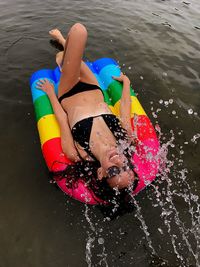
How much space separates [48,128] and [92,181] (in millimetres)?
1150

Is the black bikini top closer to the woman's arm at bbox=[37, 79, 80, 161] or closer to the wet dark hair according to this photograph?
the woman's arm at bbox=[37, 79, 80, 161]

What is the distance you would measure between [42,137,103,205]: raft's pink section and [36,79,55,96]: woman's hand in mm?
1049

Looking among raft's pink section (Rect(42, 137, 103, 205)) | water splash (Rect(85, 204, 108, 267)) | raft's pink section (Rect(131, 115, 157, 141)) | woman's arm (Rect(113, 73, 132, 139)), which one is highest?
woman's arm (Rect(113, 73, 132, 139))

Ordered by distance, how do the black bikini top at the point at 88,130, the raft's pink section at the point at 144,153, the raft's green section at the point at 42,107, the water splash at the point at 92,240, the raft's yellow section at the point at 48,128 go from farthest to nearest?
the raft's green section at the point at 42,107
the raft's yellow section at the point at 48,128
the black bikini top at the point at 88,130
the raft's pink section at the point at 144,153
the water splash at the point at 92,240

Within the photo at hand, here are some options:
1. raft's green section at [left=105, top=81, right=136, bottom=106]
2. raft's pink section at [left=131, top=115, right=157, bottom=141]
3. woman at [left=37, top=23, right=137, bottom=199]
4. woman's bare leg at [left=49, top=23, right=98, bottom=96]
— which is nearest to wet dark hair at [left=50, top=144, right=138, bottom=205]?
woman at [left=37, top=23, right=137, bottom=199]

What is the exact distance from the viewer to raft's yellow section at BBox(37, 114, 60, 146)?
4.29 metres

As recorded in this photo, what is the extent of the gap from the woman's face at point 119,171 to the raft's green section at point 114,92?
1.68 m

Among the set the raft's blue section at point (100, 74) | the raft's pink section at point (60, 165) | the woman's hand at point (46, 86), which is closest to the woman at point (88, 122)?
the woman's hand at point (46, 86)

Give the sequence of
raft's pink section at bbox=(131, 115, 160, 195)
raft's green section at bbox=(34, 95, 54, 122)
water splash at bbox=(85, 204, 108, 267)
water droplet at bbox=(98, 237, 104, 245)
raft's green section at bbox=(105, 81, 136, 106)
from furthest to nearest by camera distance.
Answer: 1. raft's green section at bbox=(105, 81, 136, 106)
2. raft's green section at bbox=(34, 95, 54, 122)
3. raft's pink section at bbox=(131, 115, 160, 195)
4. water droplet at bbox=(98, 237, 104, 245)
5. water splash at bbox=(85, 204, 108, 267)

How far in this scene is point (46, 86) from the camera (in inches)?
198

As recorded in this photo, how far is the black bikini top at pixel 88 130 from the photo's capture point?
13.3ft

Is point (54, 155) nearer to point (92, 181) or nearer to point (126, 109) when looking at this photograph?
point (92, 181)

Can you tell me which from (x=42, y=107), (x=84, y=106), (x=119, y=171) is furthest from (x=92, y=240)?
(x=42, y=107)

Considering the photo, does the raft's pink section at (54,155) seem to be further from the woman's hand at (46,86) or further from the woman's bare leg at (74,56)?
the woman's hand at (46,86)
